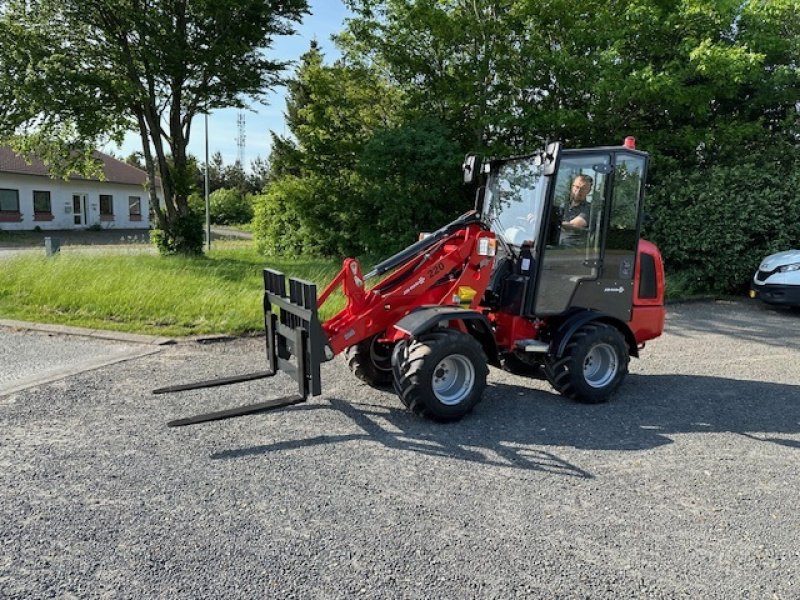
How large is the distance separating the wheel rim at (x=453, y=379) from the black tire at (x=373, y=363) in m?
0.81

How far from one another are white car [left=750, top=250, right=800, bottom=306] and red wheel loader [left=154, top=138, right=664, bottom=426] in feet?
20.1

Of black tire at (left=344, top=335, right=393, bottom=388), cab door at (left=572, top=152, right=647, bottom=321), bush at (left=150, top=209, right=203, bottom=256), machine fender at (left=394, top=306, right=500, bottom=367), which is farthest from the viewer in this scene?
bush at (left=150, top=209, right=203, bottom=256)

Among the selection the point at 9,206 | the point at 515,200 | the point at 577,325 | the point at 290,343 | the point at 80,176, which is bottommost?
the point at 290,343

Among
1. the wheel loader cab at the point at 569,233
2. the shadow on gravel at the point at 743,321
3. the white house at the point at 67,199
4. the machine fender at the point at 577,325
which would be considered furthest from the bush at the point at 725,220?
the white house at the point at 67,199

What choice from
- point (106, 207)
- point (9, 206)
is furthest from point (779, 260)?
point (106, 207)

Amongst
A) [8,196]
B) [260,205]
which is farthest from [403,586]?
[8,196]

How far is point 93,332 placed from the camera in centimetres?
793

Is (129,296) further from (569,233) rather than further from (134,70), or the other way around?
(134,70)

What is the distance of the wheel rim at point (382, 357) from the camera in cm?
576

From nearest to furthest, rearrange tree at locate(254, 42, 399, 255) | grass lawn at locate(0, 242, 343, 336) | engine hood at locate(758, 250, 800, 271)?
grass lawn at locate(0, 242, 343, 336)
engine hood at locate(758, 250, 800, 271)
tree at locate(254, 42, 399, 255)

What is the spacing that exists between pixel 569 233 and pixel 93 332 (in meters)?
6.07

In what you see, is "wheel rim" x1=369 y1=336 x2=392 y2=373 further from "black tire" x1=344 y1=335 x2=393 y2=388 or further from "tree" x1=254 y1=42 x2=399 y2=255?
"tree" x1=254 y1=42 x2=399 y2=255

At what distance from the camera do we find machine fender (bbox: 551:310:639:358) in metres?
5.47

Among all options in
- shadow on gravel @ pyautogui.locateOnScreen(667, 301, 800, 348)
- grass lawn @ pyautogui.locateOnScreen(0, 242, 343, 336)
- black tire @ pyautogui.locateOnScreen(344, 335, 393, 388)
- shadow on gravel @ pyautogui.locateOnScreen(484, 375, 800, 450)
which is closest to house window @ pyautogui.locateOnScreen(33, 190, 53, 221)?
grass lawn @ pyautogui.locateOnScreen(0, 242, 343, 336)
